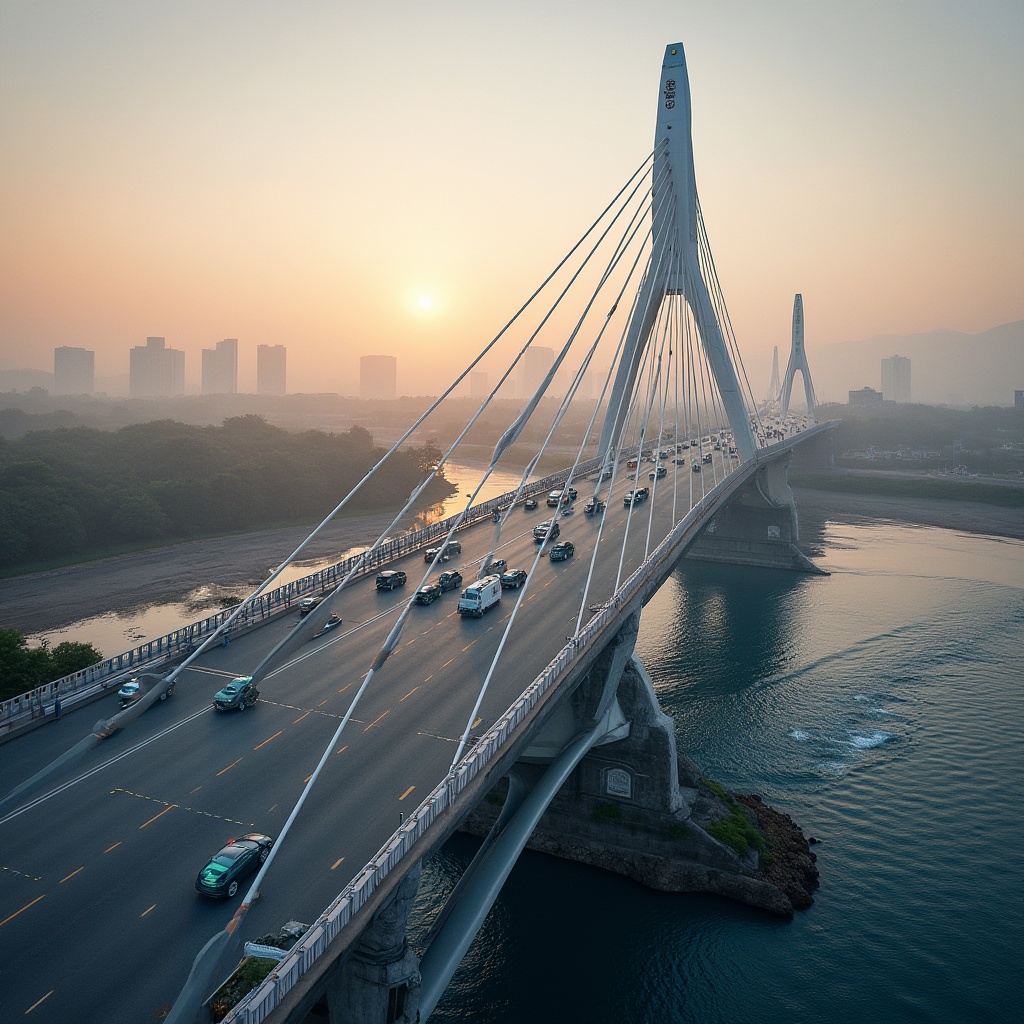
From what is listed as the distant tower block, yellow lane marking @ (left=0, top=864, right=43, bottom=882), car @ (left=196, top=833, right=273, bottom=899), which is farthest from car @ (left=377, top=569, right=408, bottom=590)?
the distant tower block

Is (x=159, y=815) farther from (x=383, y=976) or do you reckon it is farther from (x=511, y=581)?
(x=511, y=581)

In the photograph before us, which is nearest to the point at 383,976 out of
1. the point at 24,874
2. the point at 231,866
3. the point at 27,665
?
the point at 231,866

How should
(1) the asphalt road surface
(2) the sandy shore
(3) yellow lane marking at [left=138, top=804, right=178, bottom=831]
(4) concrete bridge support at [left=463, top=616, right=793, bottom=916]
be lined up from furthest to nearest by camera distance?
(2) the sandy shore, (4) concrete bridge support at [left=463, top=616, right=793, bottom=916], (3) yellow lane marking at [left=138, top=804, right=178, bottom=831], (1) the asphalt road surface

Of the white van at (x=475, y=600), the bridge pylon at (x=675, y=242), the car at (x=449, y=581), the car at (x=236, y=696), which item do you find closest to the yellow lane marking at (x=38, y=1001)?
the car at (x=236, y=696)

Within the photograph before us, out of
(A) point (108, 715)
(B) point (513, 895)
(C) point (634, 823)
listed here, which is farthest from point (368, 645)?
(C) point (634, 823)

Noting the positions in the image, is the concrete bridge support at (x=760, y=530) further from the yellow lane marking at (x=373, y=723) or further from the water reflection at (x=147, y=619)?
the yellow lane marking at (x=373, y=723)

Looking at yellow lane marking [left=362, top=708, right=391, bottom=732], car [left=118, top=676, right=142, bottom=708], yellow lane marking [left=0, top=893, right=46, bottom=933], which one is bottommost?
yellow lane marking [left=0, top=893, right=46, bottom=933]

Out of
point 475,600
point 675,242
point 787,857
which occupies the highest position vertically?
point 675,242

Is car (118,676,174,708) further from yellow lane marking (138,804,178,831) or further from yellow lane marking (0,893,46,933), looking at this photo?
yellow lane marking (0,893,46,933)
